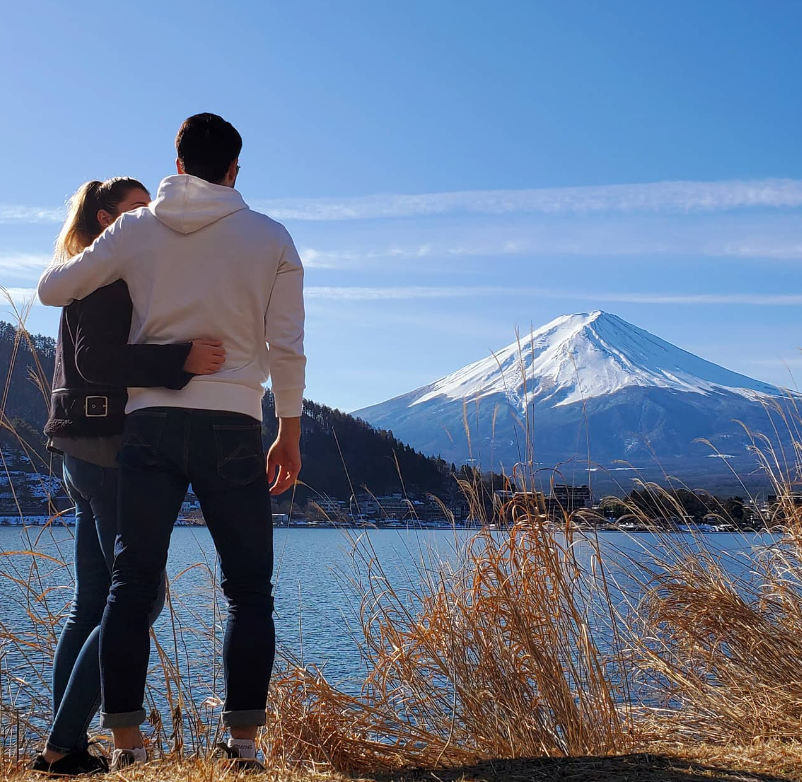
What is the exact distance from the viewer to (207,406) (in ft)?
5.60

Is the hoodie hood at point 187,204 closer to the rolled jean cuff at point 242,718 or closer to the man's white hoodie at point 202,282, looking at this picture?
the man's white hoodie at point 202,282

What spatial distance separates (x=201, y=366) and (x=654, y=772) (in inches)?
47.2

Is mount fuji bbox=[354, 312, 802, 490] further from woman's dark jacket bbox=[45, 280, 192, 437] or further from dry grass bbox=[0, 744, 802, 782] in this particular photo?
woman's dark jacket bbox=[45, 280, 192, 437]

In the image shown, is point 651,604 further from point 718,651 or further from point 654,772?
point 654,772

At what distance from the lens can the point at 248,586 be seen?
1.74 metres

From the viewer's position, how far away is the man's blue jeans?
5.44 feet

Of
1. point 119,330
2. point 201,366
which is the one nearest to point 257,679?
point 201,366

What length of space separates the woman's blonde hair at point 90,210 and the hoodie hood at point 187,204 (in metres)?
0.27

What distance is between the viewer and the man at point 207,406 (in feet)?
5.47


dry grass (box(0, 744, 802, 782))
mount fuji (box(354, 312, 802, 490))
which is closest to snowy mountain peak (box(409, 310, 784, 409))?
mount fuji (box(354, 312, 802, 490))

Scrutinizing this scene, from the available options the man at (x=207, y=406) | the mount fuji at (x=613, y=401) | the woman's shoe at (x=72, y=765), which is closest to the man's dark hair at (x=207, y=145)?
the man at (x=207, y=406)

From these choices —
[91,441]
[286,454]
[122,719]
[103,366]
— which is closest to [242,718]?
[122,719]

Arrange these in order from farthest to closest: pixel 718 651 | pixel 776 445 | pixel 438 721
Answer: pixel 776 445 → pixel 718 651 → pixel 438 721

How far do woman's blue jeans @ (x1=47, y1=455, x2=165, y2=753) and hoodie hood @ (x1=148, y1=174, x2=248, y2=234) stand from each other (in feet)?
1.74
